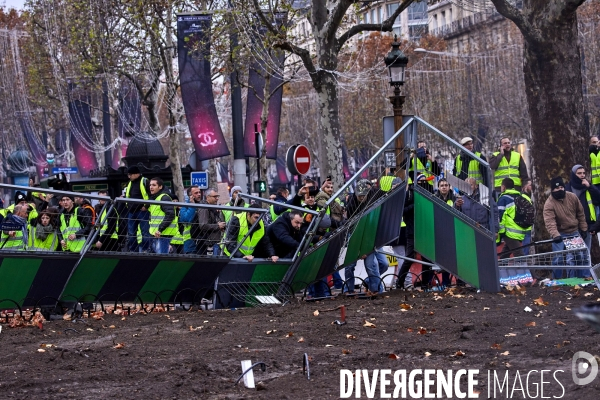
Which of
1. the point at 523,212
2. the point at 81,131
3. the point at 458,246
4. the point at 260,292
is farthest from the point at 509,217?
the point at 81,131

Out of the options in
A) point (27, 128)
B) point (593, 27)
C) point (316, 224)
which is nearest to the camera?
point (316, 224)

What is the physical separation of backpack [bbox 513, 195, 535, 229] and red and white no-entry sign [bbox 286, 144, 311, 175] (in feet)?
24.8

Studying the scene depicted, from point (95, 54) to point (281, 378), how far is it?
36.2 metres

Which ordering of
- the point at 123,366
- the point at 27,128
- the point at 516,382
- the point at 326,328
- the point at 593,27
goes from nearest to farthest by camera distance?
the point at 516,382 < the point at 123,366 < the point at 326,328 < the point at 593,27 < the point at 27,128

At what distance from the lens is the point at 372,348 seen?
9906mm

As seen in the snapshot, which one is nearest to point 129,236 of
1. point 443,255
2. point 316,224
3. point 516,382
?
point 316,224

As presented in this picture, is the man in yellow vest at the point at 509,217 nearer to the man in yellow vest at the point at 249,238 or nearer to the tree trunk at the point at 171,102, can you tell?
the man in yellow vest at the point at 249,238

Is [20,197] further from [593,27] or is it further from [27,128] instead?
[27,128]

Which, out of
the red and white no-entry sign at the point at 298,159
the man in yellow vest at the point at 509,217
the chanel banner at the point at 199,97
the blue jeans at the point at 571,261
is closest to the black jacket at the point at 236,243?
the blue jeans at the point at 571,261

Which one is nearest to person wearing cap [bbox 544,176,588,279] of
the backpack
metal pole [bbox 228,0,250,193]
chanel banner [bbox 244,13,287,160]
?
the backpack

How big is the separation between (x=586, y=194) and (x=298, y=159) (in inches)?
297

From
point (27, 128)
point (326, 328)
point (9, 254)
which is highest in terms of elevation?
point (27, 128)

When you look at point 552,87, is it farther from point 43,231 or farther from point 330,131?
point 43,231

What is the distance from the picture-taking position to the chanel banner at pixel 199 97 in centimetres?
2809
